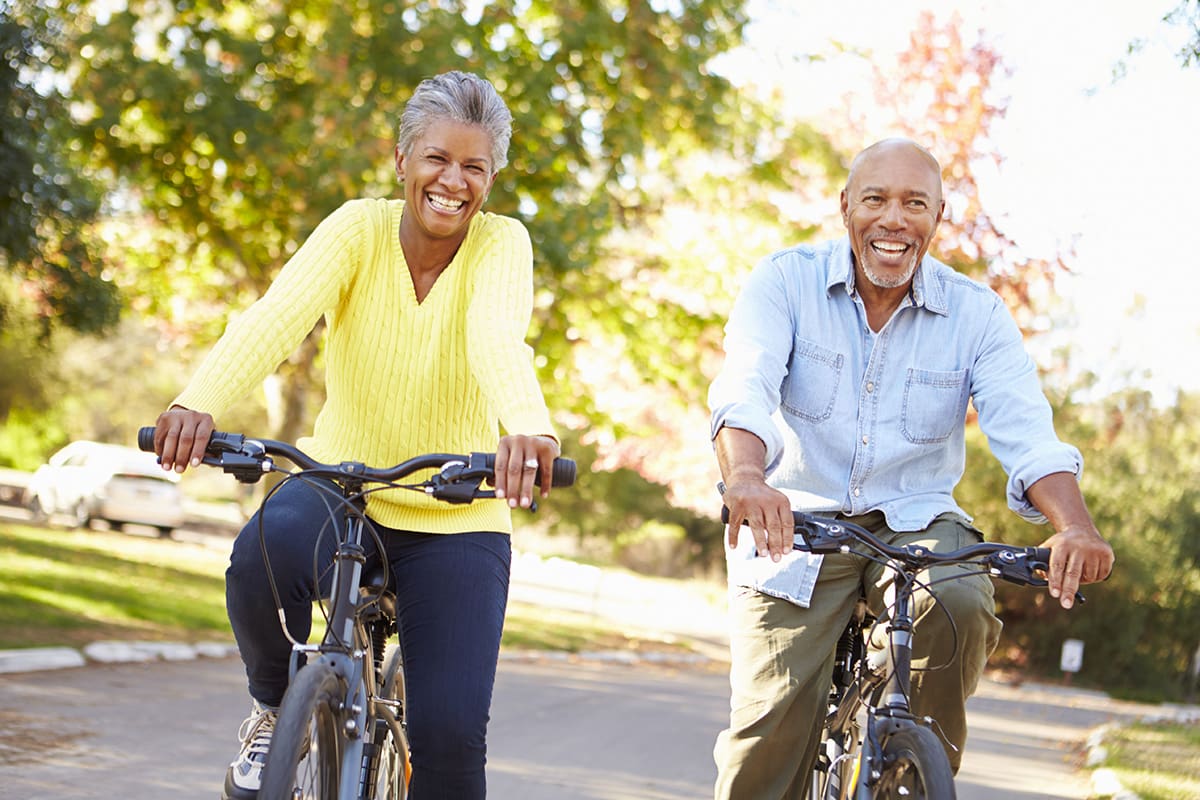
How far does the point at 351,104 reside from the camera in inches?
591

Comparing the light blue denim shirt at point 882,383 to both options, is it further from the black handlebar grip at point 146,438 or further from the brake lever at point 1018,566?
the black handlebar grip at point 146,438

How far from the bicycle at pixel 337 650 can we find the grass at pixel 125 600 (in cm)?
717

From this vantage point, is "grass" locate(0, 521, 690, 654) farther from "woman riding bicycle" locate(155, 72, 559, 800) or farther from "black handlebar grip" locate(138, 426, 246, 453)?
"black handlebar grip" locate(138, 426, 246, 453)

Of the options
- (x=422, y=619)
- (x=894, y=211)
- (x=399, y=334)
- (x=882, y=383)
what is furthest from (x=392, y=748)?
(x=894, y=211)

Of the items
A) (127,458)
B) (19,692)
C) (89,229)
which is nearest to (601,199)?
(89,229)

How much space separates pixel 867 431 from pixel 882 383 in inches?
5.7

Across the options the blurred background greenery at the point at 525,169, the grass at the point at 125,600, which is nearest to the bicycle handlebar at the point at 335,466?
the grass at the point at 125,600

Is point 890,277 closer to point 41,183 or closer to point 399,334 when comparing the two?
point 399,334

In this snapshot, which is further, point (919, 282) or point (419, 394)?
point (919, 282)

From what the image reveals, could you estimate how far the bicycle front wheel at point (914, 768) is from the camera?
313 centimetres

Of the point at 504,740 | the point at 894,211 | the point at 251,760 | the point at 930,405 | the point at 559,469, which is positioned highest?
the point at 894,211

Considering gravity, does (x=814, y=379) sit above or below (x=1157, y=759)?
above

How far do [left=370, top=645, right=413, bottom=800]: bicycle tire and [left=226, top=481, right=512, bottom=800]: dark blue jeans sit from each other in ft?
0.39

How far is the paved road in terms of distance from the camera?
21.4 feet
